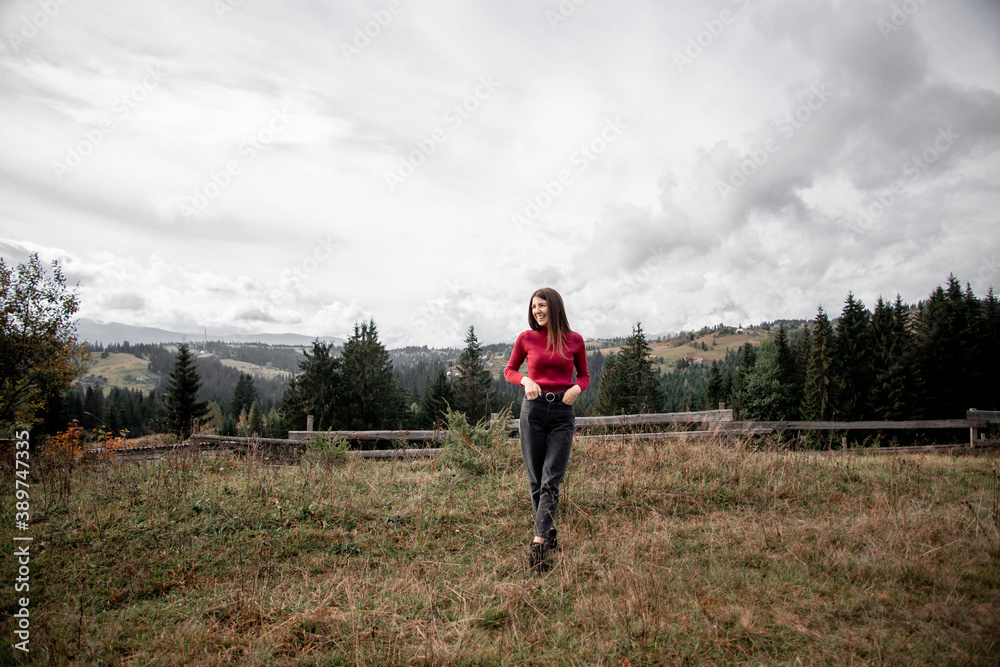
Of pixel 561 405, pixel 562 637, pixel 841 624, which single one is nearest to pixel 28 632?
pixel 562 637

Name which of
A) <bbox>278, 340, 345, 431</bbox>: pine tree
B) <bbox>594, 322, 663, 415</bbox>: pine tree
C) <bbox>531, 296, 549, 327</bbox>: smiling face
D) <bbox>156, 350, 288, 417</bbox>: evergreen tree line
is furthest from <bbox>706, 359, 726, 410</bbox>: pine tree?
<bbox>156, 350, 288, 417</bbox>: evergreen tree line

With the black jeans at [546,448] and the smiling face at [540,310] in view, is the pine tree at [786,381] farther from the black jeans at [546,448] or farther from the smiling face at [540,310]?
the smiling face at [540,310]

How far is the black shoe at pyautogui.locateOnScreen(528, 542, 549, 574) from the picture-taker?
362 centimetres

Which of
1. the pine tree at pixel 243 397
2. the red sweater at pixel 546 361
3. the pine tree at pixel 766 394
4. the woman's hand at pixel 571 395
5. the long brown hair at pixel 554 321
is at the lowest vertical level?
the pine tree at pixel 243 397

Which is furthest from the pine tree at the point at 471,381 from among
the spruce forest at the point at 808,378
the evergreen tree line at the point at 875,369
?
the evergreen tree line at the point at 875,369

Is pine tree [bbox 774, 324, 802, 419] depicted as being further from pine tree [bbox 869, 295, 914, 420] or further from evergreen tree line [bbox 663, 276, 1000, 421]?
pine tree [bbox 869, 295, 914, 420]

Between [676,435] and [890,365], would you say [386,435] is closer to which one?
[676,435]

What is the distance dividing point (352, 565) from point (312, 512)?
139 centimetres

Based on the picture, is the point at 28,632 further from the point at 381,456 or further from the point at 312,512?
the point at 381,456

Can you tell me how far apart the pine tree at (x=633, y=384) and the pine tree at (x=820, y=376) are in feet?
42.8

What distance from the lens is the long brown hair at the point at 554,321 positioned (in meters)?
3.88

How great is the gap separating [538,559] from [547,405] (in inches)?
52.0

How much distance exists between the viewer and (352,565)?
4070mm

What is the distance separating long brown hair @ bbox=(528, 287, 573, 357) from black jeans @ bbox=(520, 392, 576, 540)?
45cm
